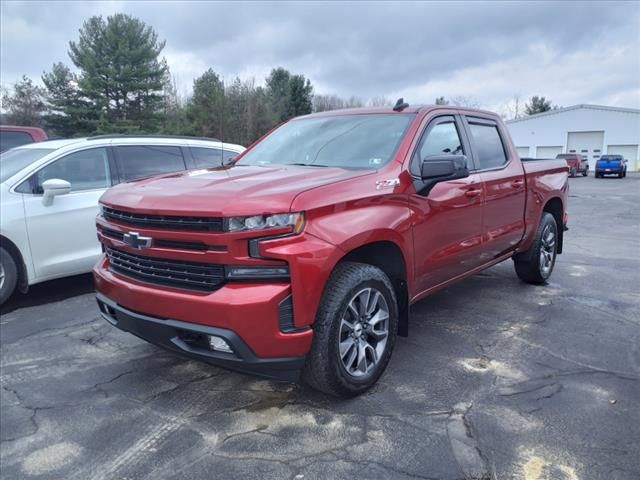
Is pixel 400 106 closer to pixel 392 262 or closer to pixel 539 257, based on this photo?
pixel 392 262

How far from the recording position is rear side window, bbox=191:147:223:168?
6.74 metres

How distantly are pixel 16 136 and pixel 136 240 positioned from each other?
8860 millimetres

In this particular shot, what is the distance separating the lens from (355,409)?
10.2ft

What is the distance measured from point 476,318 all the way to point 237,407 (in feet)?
8.61

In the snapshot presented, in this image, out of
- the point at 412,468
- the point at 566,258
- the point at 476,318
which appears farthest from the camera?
the point at 566,258

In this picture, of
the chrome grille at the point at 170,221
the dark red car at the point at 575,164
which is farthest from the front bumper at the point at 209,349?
the dark red car at the point at 575,164

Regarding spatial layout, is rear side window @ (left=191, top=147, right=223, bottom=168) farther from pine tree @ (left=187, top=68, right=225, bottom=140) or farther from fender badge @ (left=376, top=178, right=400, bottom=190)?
pine tree @ (left=187, top=68, right=225, bottom=140)

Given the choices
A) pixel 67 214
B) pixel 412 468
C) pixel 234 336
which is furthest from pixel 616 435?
pixel 67 214

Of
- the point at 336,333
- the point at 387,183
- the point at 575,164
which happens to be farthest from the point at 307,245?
the point at 575,164

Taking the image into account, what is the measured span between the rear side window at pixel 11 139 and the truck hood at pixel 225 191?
8.09m

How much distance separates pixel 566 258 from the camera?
767 cm

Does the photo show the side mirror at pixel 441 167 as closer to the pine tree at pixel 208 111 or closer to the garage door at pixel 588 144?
the pine tree at pixel 208 111

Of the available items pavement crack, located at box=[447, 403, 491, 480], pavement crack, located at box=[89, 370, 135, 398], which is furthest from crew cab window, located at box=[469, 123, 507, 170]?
pavement crack, located at box=[89, 370, 135, 398]

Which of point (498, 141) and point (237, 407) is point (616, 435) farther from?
point (498, 141)
